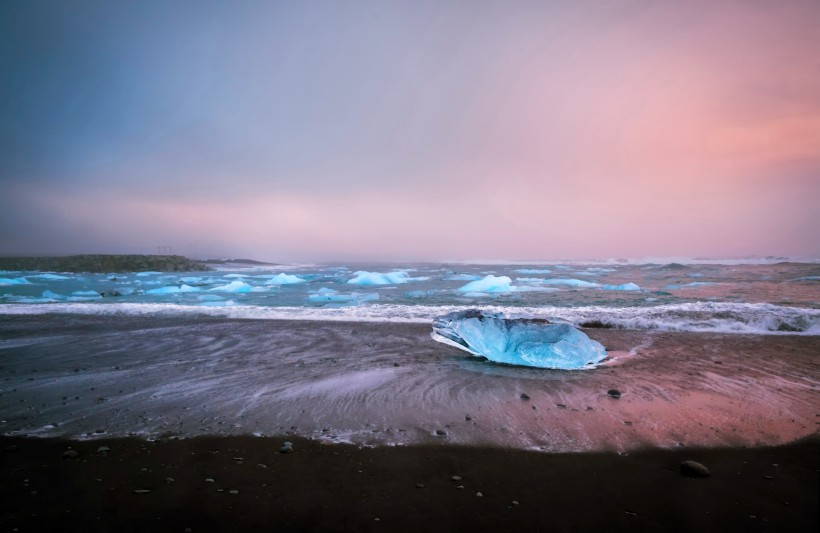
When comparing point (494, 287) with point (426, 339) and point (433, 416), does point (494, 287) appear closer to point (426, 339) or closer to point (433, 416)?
point (426, 339)

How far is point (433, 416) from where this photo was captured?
12.1 ft

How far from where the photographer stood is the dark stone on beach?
8.22ft

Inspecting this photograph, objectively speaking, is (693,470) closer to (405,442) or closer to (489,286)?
(405,442)

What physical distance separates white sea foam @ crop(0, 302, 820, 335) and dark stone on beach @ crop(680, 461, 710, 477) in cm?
508

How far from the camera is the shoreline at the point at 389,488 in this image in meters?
2.04

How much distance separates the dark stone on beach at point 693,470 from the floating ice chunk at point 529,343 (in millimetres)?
2878

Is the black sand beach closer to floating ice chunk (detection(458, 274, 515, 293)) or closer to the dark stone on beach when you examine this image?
the dark stone on beach

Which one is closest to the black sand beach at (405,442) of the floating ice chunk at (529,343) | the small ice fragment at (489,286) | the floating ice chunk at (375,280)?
the floating ice chunk at (529,343)

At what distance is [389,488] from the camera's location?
2400 millimetres

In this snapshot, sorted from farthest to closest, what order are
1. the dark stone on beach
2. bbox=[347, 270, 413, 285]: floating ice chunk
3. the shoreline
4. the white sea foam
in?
bbox=[347, 270, 413, 285]: floating ice chunk < the white sea foam < the dark stone on beach < the shoreline

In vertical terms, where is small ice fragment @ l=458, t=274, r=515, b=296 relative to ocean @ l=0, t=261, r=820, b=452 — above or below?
above

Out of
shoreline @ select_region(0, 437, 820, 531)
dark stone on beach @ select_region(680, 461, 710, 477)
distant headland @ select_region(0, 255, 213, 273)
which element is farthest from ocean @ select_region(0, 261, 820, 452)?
distant headland @ select_region(0, 255, 213, 273)

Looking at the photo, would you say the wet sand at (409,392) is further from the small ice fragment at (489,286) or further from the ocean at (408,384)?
the small ice fragment at (489,286)

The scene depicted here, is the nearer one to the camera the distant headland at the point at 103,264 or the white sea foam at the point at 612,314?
the white sea foam at the point at 612,314
